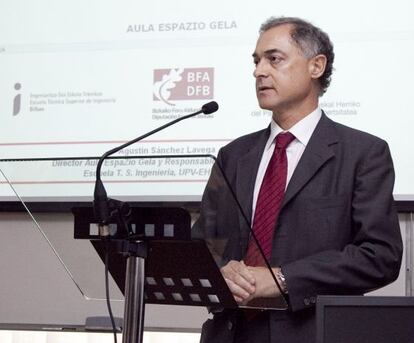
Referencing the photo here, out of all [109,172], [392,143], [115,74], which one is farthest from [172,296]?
[115,74]

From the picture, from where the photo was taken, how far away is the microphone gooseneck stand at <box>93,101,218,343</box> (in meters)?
1.61

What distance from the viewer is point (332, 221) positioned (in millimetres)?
2117

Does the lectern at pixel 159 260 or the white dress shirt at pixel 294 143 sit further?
the white dress shirt at pixel 294 143

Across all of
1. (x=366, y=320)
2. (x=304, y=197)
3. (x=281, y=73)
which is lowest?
(x=366, y=320)

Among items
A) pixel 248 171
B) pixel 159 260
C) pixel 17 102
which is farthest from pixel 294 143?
pixel 17 102

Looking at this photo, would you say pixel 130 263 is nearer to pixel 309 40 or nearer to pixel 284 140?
pixel 284 140

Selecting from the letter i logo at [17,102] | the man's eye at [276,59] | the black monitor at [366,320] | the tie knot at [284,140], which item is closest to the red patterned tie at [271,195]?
the tie knot at [284,140]

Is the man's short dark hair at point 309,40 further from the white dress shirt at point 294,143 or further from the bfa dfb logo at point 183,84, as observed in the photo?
the bfa dfb logo at point 183,84

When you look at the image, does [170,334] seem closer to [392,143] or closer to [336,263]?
[392,143]

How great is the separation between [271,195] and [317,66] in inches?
17.1

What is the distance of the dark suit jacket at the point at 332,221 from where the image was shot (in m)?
2.01

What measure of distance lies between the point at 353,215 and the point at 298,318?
0.93 feet

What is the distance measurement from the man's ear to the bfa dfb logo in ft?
3.13

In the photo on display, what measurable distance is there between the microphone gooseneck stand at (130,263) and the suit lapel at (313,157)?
0.55 metres
